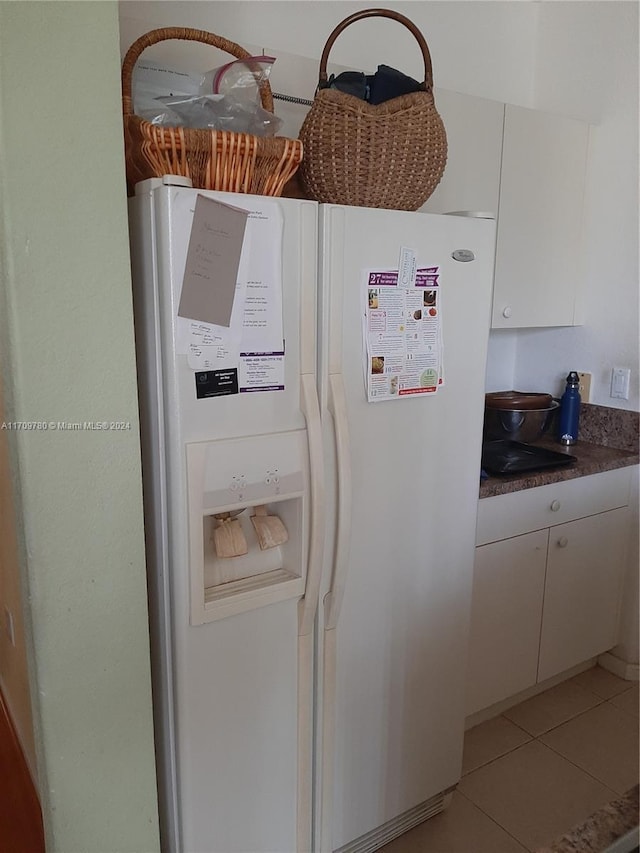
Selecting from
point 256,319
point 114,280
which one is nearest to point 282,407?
point 256,319

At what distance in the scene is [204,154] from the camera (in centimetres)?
136

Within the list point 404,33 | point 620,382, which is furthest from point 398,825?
point 404,33

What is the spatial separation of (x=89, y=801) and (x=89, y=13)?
153 centimetres

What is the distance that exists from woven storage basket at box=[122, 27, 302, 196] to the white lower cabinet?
1199 mm

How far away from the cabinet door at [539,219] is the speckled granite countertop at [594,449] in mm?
417

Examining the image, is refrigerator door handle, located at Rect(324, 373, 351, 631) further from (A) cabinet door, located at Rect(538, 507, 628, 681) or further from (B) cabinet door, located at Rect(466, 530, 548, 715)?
(A) cabinet door, located at Rect(538, 507, 628, 681)

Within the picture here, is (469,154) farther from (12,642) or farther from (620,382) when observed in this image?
(12,642)

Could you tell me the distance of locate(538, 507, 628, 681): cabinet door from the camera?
2.44m

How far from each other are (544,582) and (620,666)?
70 centimetres

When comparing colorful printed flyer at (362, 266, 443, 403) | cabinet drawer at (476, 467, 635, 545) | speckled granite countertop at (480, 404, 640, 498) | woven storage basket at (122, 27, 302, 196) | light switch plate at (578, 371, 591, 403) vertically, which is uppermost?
woven storage basket at (122, 27, 302, 196)

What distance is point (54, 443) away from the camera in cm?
125

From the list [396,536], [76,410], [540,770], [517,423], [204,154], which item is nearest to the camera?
[76,410]

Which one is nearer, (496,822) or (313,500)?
(313,500)

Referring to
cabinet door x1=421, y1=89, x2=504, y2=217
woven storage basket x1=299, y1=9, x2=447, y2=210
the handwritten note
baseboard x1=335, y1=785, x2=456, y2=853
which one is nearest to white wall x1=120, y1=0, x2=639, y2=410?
cabinet door x1=421, y1=89, x2=504, y2=217
